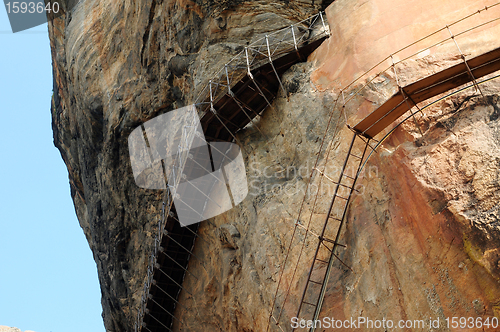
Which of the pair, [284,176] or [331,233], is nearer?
[331,233]

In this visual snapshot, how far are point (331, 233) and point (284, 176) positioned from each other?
9.00 feet

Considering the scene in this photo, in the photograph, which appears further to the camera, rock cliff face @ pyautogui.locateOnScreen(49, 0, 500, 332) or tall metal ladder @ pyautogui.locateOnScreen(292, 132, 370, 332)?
tall metal ladder @ pyautogui.locateOnScreen(292, 132, 370, 332)

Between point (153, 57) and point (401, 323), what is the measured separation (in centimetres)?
1447

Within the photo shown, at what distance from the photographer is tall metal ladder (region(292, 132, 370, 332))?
11000 millimetres

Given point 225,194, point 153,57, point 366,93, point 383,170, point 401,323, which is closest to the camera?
point 401,323

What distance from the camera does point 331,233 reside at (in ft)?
37.8

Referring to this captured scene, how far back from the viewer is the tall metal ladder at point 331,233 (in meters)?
11.0

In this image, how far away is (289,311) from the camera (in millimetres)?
11445

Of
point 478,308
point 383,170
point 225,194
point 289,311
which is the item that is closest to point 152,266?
point 225,194

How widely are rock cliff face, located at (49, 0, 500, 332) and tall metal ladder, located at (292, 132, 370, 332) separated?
23cm

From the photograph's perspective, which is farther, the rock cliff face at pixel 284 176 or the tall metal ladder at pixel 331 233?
the tall metal ladder at pixel 331 233

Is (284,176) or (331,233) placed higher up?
(284,176)

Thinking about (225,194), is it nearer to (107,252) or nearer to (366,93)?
(366,93)

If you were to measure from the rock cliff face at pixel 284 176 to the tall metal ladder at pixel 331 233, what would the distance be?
23 cm
